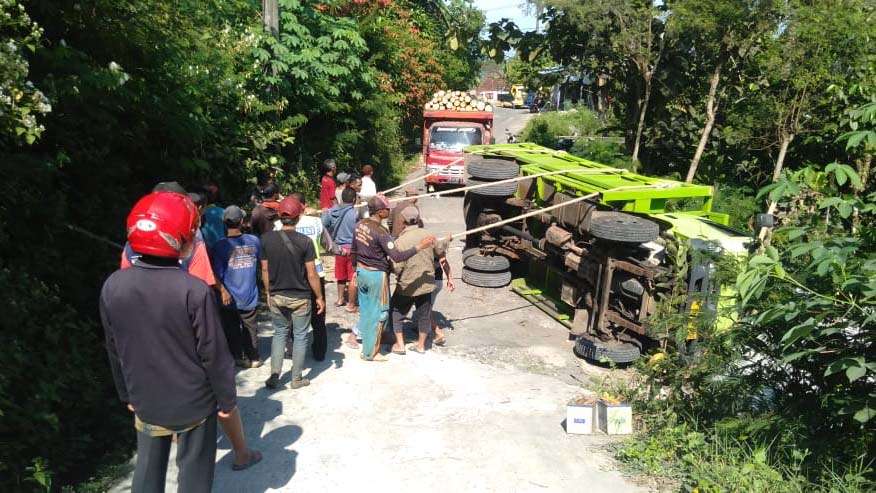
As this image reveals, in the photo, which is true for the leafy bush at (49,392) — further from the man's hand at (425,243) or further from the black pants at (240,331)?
the man's hand at (425,243)

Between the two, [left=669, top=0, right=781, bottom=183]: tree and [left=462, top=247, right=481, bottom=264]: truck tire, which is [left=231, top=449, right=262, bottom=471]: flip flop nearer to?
[left=462, top=247, right=481, bottom=264]: truck tire

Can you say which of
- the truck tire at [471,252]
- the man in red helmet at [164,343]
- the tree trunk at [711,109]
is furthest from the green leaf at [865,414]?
the tree trunk at [711,109]

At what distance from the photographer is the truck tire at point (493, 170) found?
9.59 m

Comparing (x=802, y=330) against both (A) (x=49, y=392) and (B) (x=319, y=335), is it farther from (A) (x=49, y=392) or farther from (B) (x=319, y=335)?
(A) (x=49, y=392)

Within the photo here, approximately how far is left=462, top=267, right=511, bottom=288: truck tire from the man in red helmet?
6.56m

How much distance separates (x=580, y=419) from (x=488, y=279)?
179 inches

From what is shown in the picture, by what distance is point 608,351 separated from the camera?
681cm

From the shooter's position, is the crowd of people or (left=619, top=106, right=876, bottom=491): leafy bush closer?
the crowd of people

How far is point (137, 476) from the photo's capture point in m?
3.47

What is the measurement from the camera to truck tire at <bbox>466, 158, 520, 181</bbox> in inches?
377

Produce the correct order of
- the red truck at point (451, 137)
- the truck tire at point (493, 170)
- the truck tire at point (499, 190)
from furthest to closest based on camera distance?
1. the red truck at point (451, 137)
2. the truck tire at point (493, 170)
3. the truck tire at point (499, 190)

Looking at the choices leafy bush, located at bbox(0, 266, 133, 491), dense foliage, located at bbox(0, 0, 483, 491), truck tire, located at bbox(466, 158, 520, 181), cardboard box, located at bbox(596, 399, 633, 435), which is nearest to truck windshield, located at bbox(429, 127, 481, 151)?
truck tire, located at bbox(466, 158, 520, 181)

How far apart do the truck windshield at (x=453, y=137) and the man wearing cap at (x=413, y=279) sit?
1198cm

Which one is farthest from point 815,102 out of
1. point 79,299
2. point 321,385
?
point 79,299
